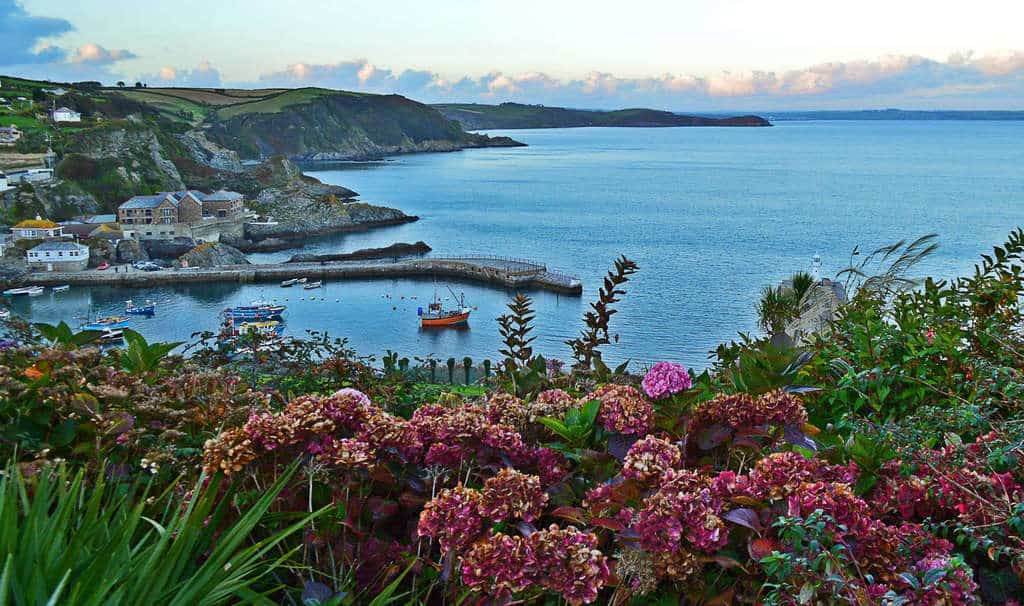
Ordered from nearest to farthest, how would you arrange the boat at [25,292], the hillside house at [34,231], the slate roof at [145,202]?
1. the boat at [25,292]
2. the hillside house at [34,231]
3. the slate roof at [145,202]

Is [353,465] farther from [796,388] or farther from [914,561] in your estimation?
[796,388]

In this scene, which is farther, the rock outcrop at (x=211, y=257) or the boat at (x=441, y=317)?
the rock outcrop at (x=211, y=257)

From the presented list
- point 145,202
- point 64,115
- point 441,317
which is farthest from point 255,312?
point 64,115

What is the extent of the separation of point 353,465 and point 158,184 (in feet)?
284

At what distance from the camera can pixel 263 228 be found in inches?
2670

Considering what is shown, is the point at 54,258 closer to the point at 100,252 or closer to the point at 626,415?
the point at 100,252

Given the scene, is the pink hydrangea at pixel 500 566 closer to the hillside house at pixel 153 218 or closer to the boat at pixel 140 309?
the boat at pixel 140 309

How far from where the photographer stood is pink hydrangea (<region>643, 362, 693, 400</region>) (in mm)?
2484

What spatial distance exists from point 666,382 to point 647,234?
58.0m

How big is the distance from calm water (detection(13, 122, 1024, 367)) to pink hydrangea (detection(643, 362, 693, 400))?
92.8 ft

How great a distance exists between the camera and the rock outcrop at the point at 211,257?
52384 millimetres

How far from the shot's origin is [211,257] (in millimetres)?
53375

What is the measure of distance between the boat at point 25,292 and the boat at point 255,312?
14687 mm

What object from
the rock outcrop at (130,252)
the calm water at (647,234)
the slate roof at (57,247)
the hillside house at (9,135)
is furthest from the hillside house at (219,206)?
the hillside house at (9,135)
